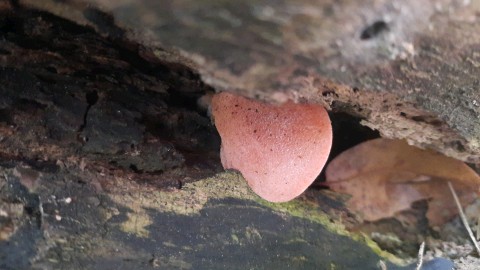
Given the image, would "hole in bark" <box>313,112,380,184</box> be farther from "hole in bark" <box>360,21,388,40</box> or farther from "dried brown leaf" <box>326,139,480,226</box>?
"hole in bark" <box>360,21,388,40</box>

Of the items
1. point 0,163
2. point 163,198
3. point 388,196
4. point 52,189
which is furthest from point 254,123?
point 388,196

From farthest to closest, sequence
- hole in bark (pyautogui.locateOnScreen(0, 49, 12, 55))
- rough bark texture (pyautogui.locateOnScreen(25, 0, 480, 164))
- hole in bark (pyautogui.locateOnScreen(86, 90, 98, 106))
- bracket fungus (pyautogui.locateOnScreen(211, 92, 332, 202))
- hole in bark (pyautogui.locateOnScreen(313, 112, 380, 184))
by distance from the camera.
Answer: hole in bark (pyautogui.locateOnScreen(313, 112, 380, 184)), bracket fungus (pyautogui.locateOnScreen(211, 92, 332, 202)), hole in bark (pyautogui.locateOnScreen(86, 90, 98, 106)), hole in bark (pyautogui.locateOnScreen(0, 49, 12, 55)), rough bark texture (pyautogui.locateOnScreen(25, 0, 480, 164))

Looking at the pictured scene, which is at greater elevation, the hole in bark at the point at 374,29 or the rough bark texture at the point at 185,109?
the hole in bark at the point at 374,29

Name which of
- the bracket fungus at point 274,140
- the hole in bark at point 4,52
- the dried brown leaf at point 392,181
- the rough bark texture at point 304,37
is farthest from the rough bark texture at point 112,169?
the dried brown leaf at point 392,181

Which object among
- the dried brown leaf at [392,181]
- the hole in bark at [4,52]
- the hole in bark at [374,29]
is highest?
the hole in bark at [374,29]

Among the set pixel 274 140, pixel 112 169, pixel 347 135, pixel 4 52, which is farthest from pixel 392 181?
pixel 4 52

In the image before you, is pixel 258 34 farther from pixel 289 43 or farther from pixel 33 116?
pixel 33 116

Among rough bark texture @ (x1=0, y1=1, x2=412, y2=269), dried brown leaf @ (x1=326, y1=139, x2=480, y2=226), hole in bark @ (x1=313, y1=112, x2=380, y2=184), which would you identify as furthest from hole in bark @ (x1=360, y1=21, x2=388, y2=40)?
dried brown leaf @ (x1=326, y1=139, x2=480, y2=226)

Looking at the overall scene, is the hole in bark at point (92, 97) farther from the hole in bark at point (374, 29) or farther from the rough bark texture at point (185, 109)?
the hole in bark at point (374, 29)
